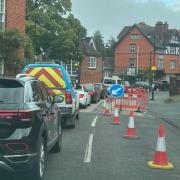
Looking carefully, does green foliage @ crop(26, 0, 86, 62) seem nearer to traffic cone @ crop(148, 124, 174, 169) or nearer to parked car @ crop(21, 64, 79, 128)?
parked car @ crop(21, 64, 79, 128)

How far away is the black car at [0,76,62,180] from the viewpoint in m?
7.43

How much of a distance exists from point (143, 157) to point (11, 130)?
14.2 feet

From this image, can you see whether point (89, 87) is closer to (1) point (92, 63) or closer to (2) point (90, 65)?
(2) point (90, 65)

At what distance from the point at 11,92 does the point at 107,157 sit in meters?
3.69

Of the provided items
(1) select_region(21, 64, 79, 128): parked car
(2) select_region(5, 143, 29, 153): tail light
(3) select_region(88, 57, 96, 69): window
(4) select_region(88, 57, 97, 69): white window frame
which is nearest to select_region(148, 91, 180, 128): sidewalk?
(1) select_region(21, 64, 79, 128): parked car

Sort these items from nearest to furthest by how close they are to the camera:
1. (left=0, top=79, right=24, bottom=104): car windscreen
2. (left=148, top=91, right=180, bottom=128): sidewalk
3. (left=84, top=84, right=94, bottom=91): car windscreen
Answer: (left=0, top=79, right=24, bottom=104): car windscreen → (left=148, top=91, right=180, bottom=128): sidewalk → (left=84, top=84, right=94, bottom=91): car windscreen

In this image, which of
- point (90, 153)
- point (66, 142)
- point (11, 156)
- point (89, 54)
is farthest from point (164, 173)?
point (89, 54)

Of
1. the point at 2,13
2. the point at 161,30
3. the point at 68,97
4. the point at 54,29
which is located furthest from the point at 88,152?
the point at 161,30

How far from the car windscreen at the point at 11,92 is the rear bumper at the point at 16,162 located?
80cm

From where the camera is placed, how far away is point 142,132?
16734 mm

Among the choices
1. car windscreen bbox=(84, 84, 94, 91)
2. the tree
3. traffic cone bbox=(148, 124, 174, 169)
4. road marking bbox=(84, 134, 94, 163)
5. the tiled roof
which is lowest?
road marking bbox=(84, 134, 94, 163)

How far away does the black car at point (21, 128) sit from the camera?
24.4ft

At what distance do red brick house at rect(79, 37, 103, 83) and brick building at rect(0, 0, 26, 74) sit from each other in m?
51.1

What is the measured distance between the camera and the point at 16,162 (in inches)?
292
